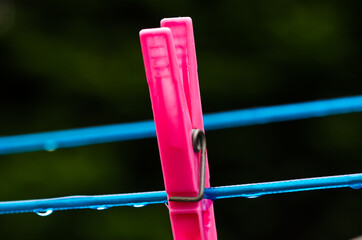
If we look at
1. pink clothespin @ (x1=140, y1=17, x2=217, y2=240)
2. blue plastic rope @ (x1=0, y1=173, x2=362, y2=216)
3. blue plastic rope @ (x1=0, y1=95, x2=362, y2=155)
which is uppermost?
pink clothespin @ (x1=140, y1=17, x2=217, y2=240)

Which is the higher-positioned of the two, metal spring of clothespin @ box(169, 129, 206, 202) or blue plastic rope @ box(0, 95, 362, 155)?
metal spring of clothespin @ box(169, 129, 206, 202)

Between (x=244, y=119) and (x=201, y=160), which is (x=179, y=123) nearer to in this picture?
(x=201, y=160)

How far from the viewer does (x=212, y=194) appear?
2.78ft

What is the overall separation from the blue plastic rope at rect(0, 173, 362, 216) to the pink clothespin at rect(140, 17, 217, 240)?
35mm

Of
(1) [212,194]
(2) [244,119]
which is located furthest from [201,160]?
(2) [244,119]

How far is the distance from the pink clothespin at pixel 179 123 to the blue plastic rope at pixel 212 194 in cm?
3

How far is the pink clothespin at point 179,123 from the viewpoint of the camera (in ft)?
2.57

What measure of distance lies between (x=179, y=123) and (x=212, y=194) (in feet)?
0.36

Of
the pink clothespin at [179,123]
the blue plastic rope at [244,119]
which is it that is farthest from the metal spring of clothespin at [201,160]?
the blue plastic rope at [244,119]

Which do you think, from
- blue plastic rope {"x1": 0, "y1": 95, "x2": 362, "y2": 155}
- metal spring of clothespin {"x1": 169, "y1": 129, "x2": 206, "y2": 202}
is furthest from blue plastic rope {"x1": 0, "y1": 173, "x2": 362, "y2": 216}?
blue plastic rope {"x1": 0, "y1": 95, "x2": 362, "y2": 155}

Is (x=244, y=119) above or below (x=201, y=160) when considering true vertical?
below

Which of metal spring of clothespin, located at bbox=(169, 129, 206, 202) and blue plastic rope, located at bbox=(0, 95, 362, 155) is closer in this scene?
metal spring of clothespin, located at bbox=(169, 129, 206, 202)

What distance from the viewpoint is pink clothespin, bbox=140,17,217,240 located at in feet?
2.57

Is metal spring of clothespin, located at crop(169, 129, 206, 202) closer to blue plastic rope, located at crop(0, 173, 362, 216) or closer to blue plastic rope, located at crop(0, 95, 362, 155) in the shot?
blue plastic rope, located at crop(0, 173, 362, 216)
